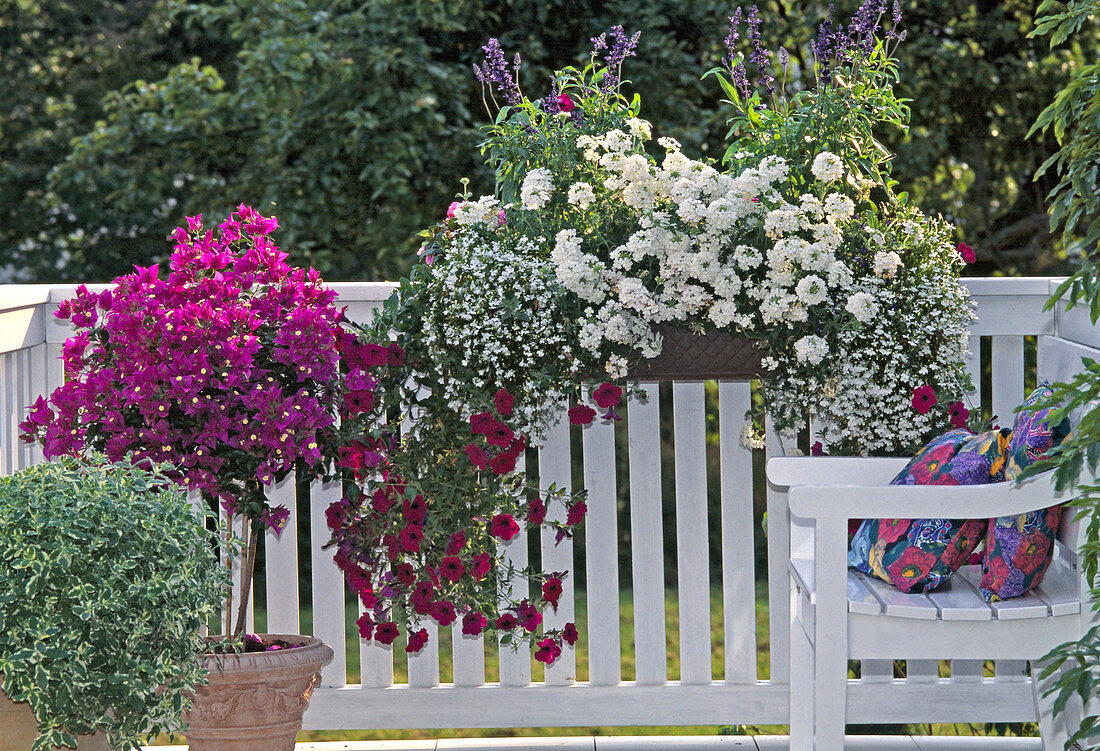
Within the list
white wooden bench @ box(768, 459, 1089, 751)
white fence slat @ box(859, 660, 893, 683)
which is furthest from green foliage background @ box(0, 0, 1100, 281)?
white wooden bench @ box(768, 459, 1089, 751)

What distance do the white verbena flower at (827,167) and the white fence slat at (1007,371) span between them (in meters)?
0.81

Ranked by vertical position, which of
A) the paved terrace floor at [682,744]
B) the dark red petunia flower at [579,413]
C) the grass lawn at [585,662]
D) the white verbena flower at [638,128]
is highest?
the white verbena flower at [638,128]

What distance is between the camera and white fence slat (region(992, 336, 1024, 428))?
2.92 metres

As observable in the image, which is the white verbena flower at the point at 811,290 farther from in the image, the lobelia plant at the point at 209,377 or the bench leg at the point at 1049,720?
the lobelia plant at the point at 209,377

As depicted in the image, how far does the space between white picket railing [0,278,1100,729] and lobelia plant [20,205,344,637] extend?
400 mm

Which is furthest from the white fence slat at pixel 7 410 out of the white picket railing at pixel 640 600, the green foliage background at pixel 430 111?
the green foliage background at pixel 430 111

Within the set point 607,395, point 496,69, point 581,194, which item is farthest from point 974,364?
point 496,69

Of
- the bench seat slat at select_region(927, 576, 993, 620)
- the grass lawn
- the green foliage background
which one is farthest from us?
the green foliage background

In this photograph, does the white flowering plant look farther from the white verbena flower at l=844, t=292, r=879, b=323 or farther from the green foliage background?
the green foliage background

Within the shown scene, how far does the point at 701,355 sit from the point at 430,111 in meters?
3.22

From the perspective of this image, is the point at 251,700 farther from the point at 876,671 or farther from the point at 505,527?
the point at 876,671

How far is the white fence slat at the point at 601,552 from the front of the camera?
2.89 m

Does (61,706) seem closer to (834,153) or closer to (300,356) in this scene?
(300,356)

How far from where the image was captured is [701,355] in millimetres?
2504
